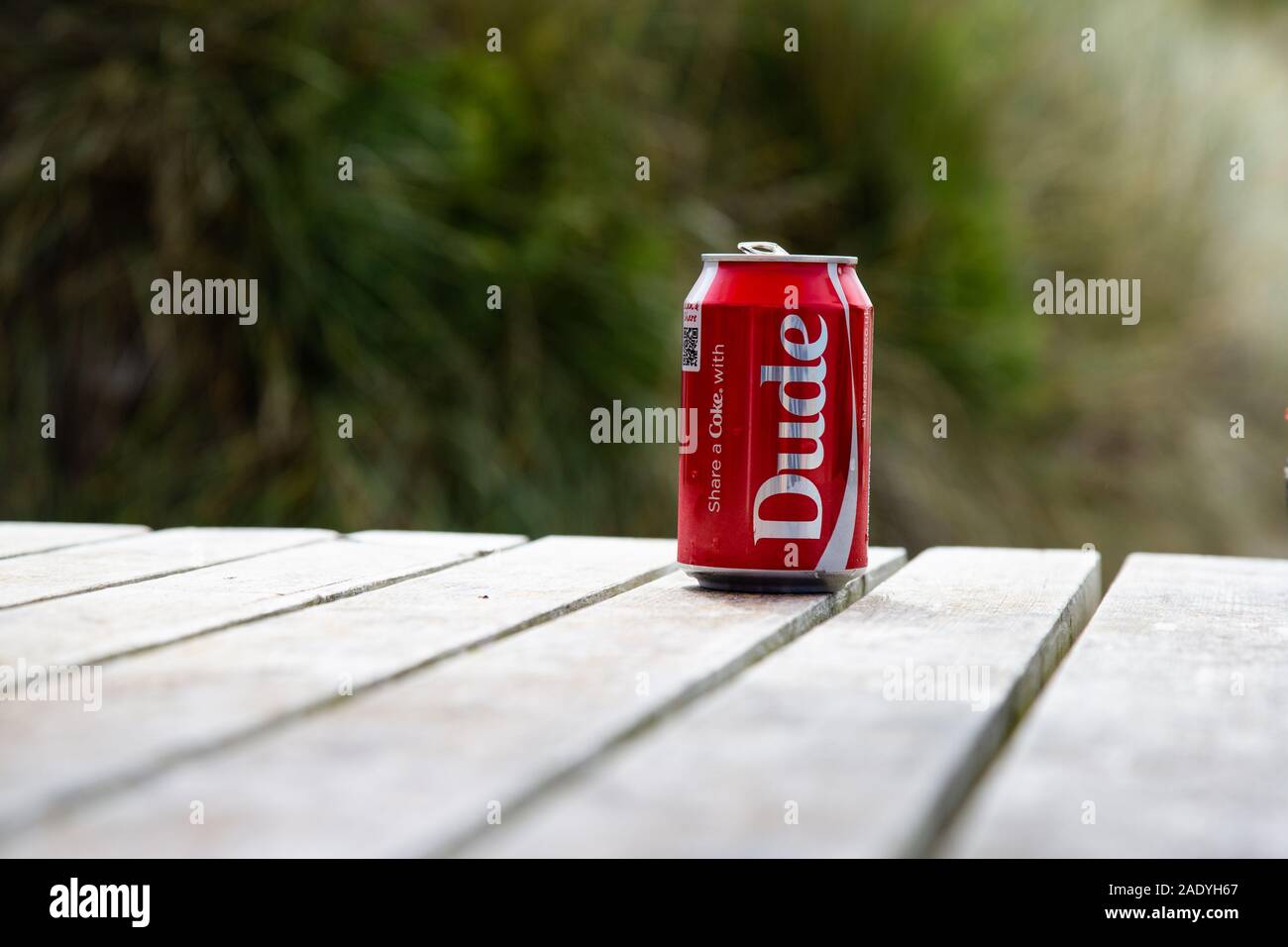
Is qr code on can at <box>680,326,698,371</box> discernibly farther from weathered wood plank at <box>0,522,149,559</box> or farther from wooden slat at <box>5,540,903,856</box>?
weathered wood plank at <box>0,522,149,559</box>

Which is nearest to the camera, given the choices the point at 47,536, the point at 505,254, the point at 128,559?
the point at 128,559

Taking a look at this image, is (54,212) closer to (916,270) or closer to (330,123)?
(330,123)

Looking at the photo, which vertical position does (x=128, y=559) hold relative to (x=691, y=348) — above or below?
below

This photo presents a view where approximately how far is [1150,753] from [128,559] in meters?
0.93

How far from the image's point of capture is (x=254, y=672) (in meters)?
0.85

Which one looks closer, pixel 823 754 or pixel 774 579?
pixel 823 754

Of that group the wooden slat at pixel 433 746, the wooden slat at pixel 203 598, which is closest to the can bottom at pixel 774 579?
the wooden slat at pixel 433 746

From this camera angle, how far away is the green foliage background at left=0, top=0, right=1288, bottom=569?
2.94 meters

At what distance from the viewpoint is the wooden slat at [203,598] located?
93 centimetres

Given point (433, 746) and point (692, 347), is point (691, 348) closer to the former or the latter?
point (692, 347)

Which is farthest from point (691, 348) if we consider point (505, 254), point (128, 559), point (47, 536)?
point (505, 254)

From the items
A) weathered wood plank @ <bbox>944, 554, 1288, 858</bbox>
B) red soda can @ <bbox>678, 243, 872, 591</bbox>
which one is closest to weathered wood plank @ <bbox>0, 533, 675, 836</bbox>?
red soda can @ <bbox>678, 243, 872, 591</bbox>
